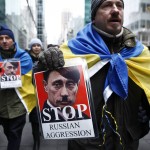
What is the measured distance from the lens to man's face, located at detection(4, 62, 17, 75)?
3.56m

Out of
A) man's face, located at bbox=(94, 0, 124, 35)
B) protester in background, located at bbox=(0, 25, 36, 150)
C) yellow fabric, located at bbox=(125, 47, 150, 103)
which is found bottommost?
protester in background, located at bbox=(0, 25, 36, 150)

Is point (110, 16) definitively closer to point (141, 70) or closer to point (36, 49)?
point (141, 70)

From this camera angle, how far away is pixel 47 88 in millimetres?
1870

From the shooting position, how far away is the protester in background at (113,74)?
6.43ft

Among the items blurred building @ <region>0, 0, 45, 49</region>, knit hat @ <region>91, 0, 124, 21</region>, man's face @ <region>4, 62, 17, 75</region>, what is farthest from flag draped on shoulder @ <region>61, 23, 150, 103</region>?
blurred building @ <region>0, 0, 45, 49</region>

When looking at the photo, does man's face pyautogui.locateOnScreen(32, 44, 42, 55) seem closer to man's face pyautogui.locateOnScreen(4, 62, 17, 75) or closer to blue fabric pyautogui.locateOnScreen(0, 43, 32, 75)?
blue fabric pyautogui.locateOnScreen(0, 43, 32, 75)

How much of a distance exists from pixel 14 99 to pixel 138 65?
6.86 ft

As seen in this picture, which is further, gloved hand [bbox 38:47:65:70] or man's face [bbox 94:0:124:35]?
man's face [bbox 94:0:124:35]

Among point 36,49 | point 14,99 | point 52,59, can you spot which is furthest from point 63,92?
point 36,49

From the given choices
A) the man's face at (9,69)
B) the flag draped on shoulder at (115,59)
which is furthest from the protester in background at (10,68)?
the flag draped on shoulder at (115,59)

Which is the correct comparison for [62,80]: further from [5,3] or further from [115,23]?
[5,3]

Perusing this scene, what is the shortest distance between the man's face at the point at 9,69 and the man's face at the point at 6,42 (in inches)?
12.2

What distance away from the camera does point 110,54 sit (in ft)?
6.50

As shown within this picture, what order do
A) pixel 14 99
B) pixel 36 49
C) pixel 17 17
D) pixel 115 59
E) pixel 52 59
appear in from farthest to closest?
pixel 17 17, pixel 36 49, pixel 14 99, pixel 115 59, pixel 52 59
